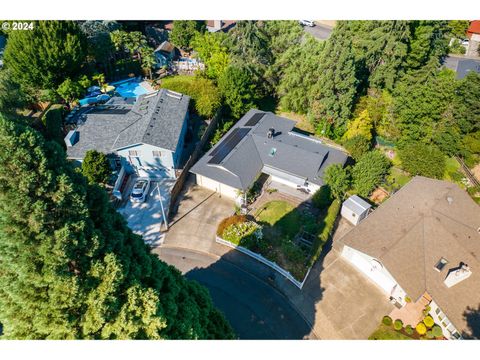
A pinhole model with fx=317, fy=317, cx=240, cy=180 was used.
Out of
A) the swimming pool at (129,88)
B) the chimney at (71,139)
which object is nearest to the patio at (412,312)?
the chimney at (71,139)

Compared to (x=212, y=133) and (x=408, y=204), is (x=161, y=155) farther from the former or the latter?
(x=408, y=204)

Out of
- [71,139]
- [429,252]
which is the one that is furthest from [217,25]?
[429,252]

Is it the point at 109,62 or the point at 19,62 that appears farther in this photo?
the point at 109,62

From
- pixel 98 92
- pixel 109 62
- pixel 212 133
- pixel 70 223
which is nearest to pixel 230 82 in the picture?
pixel 212 133

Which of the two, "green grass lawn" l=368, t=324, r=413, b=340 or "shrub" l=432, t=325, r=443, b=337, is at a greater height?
"shrub" l=432, t=325, r=443, b=337

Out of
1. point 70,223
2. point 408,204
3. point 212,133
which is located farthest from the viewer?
point 212,133

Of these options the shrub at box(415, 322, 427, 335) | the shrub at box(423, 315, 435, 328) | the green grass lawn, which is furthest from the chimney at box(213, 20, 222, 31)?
the shrub at box(415, 322, 427, 335)

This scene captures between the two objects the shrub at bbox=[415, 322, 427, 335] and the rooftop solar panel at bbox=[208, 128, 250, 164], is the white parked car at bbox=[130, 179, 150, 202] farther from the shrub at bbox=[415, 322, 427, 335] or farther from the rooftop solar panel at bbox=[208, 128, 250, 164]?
the shrub at bbox=[415, 322, 427, 335]
